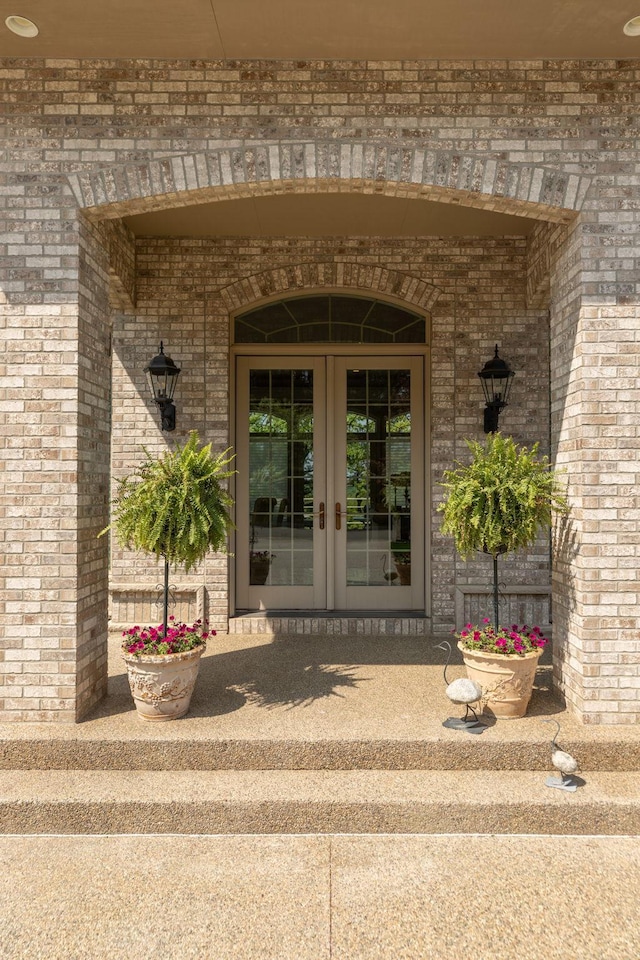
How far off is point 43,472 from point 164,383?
6.07 feet

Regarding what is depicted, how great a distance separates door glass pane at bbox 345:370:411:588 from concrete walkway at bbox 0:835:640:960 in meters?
2.81

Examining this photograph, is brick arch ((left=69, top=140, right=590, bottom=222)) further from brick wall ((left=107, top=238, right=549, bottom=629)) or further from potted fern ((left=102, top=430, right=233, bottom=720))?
brick wall ((left=107, top=238, right=549, bottom=629))

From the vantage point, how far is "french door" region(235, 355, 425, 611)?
→ 18.0ft

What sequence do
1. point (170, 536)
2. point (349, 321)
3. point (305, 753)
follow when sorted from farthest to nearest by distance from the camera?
point (349, 321), point (170, 536), point (305, 753)

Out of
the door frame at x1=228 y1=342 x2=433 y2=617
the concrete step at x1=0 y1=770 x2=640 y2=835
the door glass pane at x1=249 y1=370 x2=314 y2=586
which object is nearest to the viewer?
the concrete step at x1=0 y1=770 x2=640 y2=835

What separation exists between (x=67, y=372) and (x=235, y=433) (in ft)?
7.24

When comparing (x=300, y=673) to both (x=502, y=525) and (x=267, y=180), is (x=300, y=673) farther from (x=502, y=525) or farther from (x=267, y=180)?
(x=267, y=180)

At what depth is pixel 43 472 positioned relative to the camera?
343 centimetres

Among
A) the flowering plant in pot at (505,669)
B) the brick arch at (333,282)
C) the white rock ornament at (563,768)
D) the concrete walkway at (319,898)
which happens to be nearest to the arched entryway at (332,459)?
the brick arch at (333,282)

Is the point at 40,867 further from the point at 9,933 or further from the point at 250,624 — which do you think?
the point at 250,624

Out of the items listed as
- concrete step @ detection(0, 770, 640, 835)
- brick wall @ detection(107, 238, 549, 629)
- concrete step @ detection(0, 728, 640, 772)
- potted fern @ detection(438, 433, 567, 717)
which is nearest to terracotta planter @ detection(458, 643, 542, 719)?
potted fern @ detection(438, 433, 567, 717)

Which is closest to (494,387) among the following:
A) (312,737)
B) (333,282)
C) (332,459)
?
(332,459)

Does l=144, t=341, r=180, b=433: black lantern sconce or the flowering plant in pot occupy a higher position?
l=144, t=341, r=180, b=433: black lantern sconce

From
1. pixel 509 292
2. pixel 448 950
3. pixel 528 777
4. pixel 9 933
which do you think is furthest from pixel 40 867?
pixel 509 292
